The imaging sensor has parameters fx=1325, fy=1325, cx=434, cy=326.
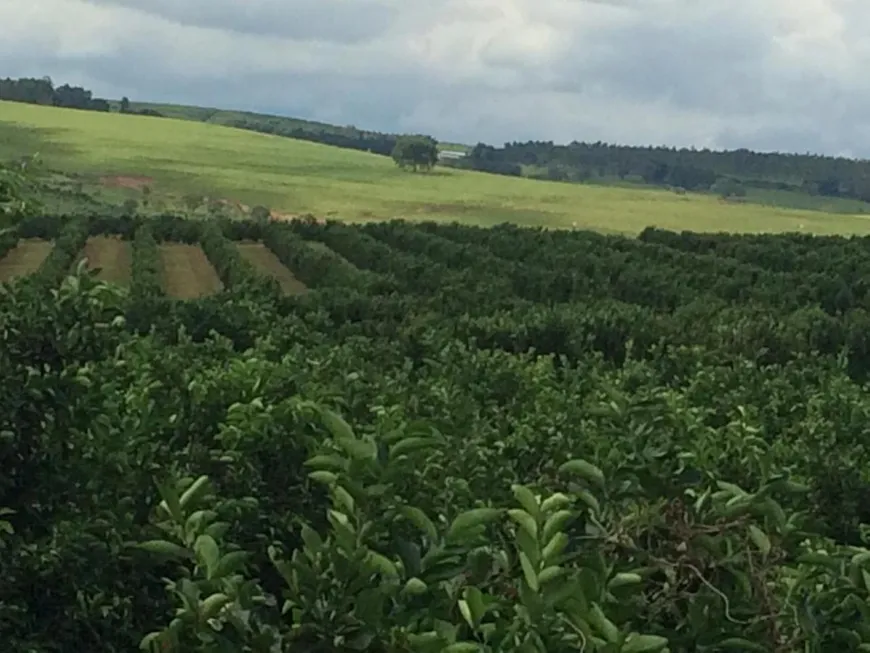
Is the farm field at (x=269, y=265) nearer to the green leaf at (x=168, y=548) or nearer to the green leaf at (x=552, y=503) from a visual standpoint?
the green leaf at (x=168, y=548)

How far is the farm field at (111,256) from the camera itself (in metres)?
61.5

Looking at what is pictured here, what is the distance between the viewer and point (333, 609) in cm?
421

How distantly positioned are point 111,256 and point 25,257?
5.14 metres

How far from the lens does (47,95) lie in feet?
506

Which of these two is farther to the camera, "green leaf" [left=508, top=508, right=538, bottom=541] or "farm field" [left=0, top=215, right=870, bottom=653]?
"farm field" [left=0, top=215, right=870, bottom=653]

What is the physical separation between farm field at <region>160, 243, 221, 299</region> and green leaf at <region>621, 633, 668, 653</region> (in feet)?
165

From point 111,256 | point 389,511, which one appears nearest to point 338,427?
point 389,511

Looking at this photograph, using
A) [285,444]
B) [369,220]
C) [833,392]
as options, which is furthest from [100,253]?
[285,444]

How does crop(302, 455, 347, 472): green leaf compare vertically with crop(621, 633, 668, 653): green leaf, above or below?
above

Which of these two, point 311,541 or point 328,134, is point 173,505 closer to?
point 311,541

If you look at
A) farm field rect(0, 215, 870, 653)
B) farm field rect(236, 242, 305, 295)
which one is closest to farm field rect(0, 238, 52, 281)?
farm field rect(236, 242, 305, 295)

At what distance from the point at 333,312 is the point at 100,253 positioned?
104 ft

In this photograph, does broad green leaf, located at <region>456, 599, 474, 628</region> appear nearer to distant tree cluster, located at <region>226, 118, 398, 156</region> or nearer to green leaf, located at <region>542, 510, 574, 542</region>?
green leaf, located at <region>542, 510, 574, 542</region>

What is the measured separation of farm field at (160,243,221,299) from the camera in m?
58.3
